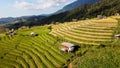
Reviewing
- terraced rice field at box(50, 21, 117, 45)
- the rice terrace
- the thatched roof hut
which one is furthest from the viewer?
terraced rice field at box(50, 21, 117, 45)

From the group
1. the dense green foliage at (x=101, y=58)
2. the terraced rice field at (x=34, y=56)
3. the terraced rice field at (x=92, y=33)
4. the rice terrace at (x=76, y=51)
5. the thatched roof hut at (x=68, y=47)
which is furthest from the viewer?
the terraced rice field at (x=92, y=33)

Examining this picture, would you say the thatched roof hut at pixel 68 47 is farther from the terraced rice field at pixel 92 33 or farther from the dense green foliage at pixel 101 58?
the dense green foliage at pixel 101 58

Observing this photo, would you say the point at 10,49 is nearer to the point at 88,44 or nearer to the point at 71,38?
the point at 71,38

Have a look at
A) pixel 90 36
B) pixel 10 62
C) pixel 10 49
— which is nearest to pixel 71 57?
pixel 90 36

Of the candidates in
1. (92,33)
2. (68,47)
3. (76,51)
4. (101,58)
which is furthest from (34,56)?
(101,58)

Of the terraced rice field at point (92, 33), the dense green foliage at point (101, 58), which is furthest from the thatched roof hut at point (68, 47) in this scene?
the dense green foliage at point (101, 58)

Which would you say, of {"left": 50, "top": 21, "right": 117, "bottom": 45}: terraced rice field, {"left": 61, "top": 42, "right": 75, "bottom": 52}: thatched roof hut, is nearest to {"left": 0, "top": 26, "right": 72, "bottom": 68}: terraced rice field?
{"left": 61, "top": 42, "right": 75, "bottom": 52}: thatched roof hut

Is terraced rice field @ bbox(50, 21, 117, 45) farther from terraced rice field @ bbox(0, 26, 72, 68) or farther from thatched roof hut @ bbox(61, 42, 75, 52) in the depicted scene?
terraced rice field @ bbox(0, 26, 72, 68)

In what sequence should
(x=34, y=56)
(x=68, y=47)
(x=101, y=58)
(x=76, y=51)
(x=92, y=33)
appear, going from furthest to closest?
(x=92, y=33)
(x=34, y=56)
(x=68, y=47)
(x=76, y=51)
(x=101, y=58)

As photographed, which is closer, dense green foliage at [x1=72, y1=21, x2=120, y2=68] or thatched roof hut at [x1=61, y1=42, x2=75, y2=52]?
dense green foliage at [x1=72, y1=21, x2=120, y2=68]

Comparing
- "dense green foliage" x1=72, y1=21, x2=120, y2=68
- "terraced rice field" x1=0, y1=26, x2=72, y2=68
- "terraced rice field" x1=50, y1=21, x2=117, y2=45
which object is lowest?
"terraced rice field" x1=0, y1=26, x2=72, y2=68

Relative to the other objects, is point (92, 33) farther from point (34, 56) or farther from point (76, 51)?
point (34, 56)

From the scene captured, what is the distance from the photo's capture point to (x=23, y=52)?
63000 mm

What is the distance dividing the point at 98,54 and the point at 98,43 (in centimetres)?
787
